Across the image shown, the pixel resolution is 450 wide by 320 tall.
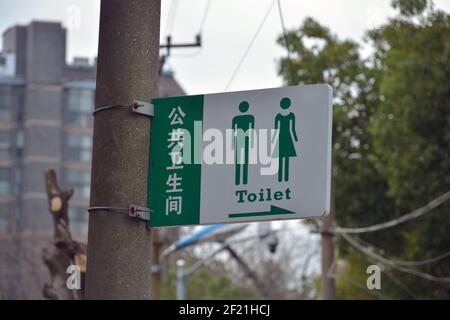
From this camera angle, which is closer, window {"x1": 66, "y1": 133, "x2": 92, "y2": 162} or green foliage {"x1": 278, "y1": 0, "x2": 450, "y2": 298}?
green foliage {"x1": 278, "y1": 0, "x2": 450, "y2": 298}

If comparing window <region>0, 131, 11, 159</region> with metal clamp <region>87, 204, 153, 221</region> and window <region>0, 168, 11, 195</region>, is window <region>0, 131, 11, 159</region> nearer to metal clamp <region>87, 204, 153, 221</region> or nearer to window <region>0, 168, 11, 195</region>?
window <region>0, 168, 11, 195</region>

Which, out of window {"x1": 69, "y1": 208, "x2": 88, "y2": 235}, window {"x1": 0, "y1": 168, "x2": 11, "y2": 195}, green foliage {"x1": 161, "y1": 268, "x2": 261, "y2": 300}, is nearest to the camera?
green foliage {"x1": 161, "y1": 268, "x2": 261, "y2": 300}

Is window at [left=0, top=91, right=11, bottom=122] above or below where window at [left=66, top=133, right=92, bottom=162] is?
above

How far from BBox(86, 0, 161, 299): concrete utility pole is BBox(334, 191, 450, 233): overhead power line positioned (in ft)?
85.3

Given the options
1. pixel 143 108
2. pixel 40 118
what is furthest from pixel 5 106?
pixel 143 108

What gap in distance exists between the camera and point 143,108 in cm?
572

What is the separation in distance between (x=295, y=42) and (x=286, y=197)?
3134 centimetres

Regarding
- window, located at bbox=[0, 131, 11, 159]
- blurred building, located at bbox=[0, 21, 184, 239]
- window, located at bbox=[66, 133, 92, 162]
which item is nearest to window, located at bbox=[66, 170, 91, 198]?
blurred building, located at bbox=[0, 21, 184, 239]

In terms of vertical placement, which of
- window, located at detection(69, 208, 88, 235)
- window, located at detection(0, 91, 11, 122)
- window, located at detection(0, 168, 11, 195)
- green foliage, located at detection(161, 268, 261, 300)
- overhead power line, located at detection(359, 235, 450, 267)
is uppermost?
window, located at detection(0, 91, 11, 122)

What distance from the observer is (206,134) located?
5789 millimetres

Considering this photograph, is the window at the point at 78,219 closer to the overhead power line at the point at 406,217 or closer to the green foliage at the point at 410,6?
the overhead power line at the point at 406,217

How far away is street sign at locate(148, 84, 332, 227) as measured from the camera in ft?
18.3
